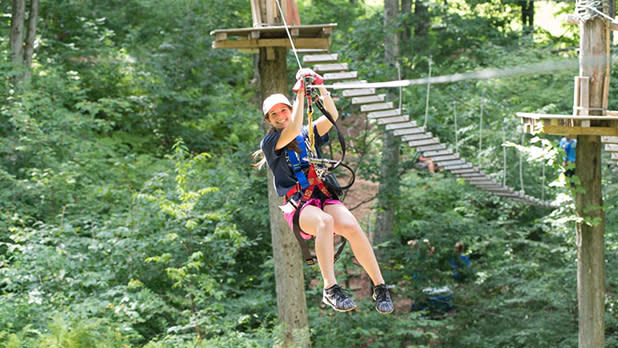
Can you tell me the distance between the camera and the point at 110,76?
39.3 feet

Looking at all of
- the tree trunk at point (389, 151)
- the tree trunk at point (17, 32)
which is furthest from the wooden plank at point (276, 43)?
the tree trunk at point (17, 32)

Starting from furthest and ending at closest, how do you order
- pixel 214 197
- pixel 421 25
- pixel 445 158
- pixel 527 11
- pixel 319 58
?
1. pixel 527 11
2. pixel 421 25
3. pixel 214 197
4. pixel 445 158
5. pixel 319 58

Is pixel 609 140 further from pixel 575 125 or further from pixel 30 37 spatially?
pixel 30 37

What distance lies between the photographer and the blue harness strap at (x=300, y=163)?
3.64 m

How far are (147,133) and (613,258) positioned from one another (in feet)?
25.2

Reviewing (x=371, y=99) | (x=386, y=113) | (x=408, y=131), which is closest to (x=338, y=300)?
(x=371, y=99)

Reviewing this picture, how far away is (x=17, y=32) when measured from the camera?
1013cm

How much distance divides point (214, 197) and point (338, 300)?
19.0 feet

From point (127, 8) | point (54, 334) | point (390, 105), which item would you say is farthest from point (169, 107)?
point (54, 334)

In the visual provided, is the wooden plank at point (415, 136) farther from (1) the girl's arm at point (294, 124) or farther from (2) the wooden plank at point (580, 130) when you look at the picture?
(1) the girl's arm at point (294, 124)

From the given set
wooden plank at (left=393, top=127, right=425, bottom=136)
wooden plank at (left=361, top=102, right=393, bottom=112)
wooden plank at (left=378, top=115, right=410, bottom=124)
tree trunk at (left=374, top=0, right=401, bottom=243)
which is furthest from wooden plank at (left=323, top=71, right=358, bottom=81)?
tree trunk at (left=374, top=0, right=401, bottom=243)

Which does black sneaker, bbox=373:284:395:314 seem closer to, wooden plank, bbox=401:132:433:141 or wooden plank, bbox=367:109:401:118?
wooden plank, bbox=367:109:401:118

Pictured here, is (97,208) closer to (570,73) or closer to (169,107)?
(169,107)

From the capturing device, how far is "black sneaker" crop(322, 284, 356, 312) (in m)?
3.40
